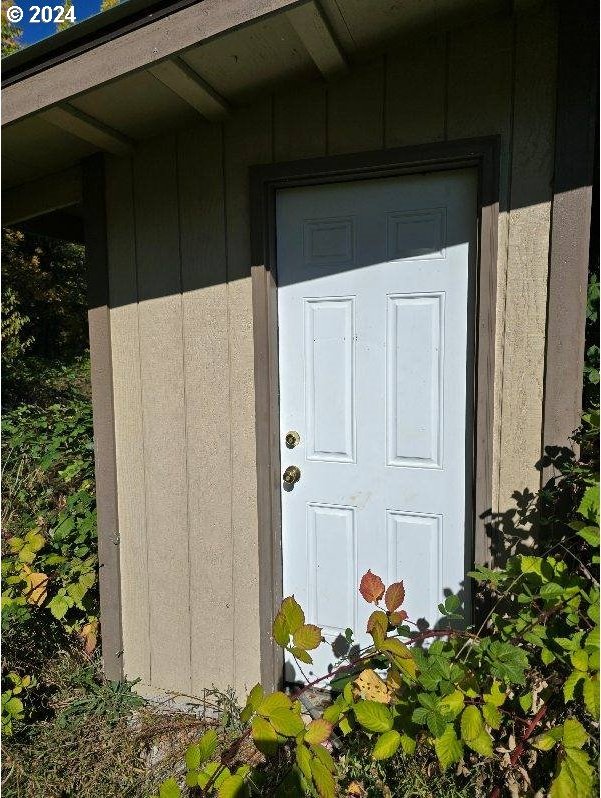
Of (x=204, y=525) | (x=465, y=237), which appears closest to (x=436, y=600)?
(x=204, y=525)

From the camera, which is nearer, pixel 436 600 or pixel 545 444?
pixel 545 444

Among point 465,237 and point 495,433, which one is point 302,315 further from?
point 495,433

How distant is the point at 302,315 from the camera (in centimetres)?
229

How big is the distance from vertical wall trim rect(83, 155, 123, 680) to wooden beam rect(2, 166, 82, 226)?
0.58 ft

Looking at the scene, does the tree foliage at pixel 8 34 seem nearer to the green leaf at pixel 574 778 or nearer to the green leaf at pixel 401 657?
the green leaf at pixel 401 657

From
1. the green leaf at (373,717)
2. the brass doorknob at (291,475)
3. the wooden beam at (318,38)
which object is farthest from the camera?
the brass doorknob at (291,475)

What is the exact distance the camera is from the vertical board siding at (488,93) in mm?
1880

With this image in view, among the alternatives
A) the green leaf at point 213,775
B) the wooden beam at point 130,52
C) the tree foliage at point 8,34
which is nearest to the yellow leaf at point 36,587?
the green leaf at point 213,775

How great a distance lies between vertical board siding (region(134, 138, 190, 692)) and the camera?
7.86ft

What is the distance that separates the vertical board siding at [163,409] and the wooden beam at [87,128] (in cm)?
10

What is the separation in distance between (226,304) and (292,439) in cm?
64

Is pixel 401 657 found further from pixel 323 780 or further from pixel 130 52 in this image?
pixel 130 52

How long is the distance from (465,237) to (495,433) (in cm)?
74

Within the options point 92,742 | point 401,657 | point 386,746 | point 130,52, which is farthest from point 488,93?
point 92,742
